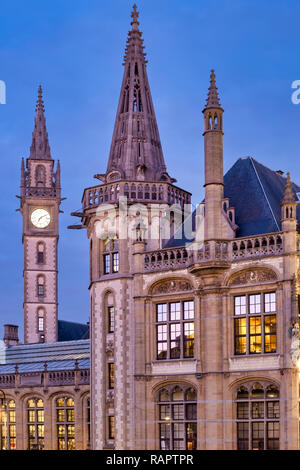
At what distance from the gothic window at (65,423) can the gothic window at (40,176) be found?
42.7 meters

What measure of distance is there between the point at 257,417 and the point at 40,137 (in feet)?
204

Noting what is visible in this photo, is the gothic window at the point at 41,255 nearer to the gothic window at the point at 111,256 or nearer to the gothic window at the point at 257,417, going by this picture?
the gothic window at the point at 111,256

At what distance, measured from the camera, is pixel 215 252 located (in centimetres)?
4484

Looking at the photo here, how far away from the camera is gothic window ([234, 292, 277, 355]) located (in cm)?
4353

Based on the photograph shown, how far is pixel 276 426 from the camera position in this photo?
141 feet

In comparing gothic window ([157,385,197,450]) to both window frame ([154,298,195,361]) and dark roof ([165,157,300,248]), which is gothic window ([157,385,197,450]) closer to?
window frame ([154,298,195,361])

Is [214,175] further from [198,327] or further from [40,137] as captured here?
[40,137]

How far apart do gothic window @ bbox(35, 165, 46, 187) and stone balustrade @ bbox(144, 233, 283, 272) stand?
173ft

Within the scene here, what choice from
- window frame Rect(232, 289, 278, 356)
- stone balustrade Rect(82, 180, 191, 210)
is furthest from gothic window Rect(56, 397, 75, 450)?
window frame Rect(232, 289, 278, 356)

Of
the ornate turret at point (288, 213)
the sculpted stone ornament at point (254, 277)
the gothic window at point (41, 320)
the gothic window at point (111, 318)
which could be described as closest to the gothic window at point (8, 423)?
the gothic window at point (111, 318)

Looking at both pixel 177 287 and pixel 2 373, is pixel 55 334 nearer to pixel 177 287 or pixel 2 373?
pixel 2 373

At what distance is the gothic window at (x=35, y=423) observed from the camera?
199 feet

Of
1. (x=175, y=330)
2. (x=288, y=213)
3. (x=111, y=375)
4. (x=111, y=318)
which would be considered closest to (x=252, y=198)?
(x=288, y=213)

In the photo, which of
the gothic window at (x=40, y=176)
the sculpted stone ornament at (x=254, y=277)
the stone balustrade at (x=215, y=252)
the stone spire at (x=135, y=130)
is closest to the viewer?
the sculpted stone ornament at (x=254, y=277)
